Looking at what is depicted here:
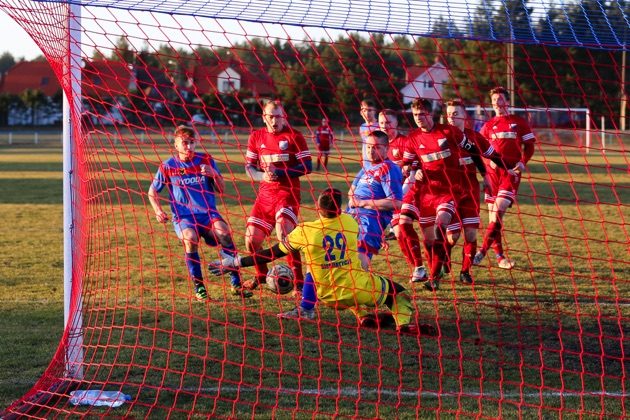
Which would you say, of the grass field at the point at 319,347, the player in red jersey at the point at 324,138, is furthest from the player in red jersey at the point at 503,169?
the player in red jersey at the point at 324,138

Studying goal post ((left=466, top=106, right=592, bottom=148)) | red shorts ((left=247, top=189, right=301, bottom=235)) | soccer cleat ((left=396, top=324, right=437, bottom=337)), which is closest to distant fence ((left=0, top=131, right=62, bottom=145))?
goal post ((left=466, top=106, right=592, bottom=148))

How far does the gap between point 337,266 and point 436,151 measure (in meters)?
2.18

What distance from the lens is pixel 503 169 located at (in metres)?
9.24

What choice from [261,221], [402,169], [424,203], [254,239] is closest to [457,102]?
[402,169]

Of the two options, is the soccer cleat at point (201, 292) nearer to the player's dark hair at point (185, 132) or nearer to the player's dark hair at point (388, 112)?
the player's dark hair at point (185, 132)

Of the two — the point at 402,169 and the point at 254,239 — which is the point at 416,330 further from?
the point at 402,169

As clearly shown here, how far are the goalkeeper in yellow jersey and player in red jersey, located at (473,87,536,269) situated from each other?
2900 mm

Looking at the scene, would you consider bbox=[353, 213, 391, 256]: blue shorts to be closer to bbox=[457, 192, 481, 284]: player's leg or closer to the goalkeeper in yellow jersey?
bbox=[457, 192, 481, 284]: player's leg

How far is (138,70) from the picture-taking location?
5.56m

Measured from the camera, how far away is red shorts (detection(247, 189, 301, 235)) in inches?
313

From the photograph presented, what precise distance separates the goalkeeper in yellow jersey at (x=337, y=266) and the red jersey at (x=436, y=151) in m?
1.75

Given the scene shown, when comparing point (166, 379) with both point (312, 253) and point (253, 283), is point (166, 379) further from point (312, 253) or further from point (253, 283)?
point (253, 283)

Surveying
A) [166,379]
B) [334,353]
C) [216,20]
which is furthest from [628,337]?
[216,20]

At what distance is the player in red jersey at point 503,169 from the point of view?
9.22 meters
